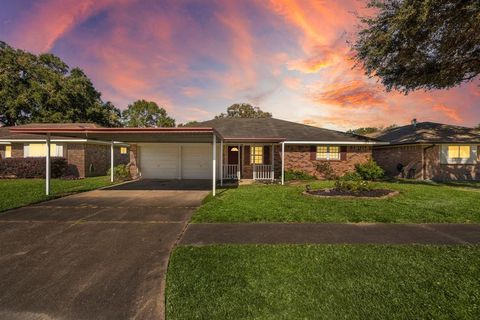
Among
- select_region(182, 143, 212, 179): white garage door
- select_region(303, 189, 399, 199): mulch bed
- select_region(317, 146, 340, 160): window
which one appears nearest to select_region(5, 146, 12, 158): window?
select_region(182, 143, 212, 179): white garage door

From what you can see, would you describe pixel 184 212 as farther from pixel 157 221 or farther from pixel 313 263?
pixel 313 263

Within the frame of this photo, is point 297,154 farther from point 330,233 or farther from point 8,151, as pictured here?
point 8,151

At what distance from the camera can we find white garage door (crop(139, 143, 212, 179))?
53.2 ft

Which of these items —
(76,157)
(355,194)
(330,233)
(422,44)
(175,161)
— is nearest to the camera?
(330,233)

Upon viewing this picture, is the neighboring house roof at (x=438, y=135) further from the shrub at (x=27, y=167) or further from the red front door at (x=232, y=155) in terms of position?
the shrub at (x=27, y=167)

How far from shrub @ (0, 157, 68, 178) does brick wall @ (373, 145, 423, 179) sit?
1030 inches

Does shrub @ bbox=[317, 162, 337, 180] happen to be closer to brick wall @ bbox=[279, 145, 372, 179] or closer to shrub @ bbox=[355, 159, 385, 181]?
brick wall @ bbox=[279, 145, 372, 179]

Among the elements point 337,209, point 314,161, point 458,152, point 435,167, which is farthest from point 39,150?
point 458,152

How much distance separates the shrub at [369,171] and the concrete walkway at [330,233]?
9.46 meters

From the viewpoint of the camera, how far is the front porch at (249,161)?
50.3 ft

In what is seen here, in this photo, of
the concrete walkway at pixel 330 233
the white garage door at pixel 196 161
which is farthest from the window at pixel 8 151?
the concrete walkway at pixel 330 233

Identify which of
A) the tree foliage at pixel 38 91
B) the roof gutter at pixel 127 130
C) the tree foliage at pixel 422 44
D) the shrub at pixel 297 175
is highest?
the tree foliage at pixel 38 91

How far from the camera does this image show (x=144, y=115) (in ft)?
164

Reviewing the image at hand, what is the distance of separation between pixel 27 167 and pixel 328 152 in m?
22.4
